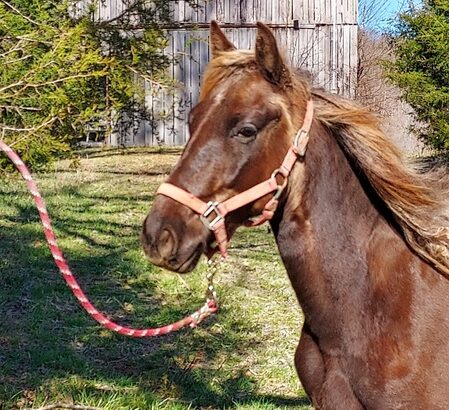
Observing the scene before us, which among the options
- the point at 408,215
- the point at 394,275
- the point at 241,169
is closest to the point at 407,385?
the point at 394,275

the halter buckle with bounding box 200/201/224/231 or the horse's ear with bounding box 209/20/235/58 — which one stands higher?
the horse's ear with bounding box 209/20/235/58

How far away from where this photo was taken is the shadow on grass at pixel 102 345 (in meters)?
4.86

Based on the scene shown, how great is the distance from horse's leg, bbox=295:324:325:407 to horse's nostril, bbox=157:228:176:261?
2.36ft

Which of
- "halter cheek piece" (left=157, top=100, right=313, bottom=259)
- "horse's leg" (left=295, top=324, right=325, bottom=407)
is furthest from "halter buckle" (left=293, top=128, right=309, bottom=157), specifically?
"horse's leg" (left=295, top=324, right=325, bottom=407)

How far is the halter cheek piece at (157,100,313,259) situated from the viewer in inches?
103

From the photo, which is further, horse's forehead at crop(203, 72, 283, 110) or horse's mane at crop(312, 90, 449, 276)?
horse's mane at crop(312, 90, 449, 276)

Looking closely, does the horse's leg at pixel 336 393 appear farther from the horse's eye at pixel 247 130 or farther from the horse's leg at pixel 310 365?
the horse's eye at pixel 247 130

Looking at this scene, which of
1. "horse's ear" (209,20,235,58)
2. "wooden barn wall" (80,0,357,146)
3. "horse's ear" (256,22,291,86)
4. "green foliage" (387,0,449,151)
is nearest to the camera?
"horse's ear" (256,22,291,86)

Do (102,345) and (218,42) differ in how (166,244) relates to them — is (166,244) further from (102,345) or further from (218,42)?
(102,345)

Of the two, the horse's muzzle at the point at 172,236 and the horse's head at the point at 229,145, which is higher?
the horse's head at the point at 229,145

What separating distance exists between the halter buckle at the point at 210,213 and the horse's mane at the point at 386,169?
1.65 ft

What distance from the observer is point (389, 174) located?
290 centimetres

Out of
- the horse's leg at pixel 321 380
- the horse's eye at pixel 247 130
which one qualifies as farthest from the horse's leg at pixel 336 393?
the horse's eye at pixel 247 130

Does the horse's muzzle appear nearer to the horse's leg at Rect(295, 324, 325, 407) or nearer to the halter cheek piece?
the halter cheek piece
